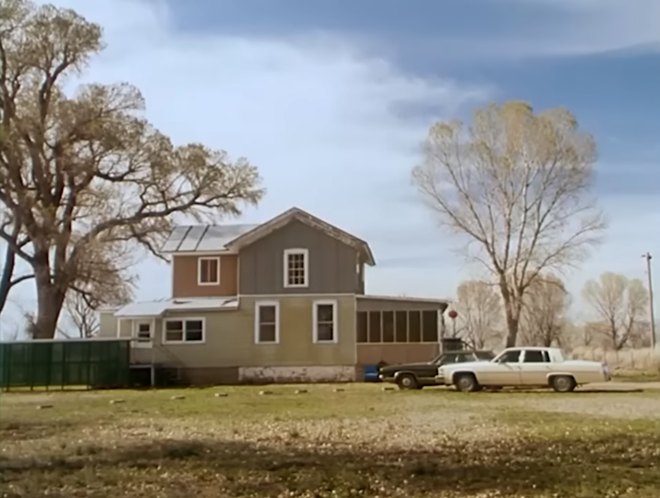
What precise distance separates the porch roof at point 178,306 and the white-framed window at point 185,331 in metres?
0.48

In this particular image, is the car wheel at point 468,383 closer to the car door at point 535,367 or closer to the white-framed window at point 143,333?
the car door at point 535,367

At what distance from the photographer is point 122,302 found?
41.1 m

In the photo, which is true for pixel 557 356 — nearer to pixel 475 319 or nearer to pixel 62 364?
pixel 62 364

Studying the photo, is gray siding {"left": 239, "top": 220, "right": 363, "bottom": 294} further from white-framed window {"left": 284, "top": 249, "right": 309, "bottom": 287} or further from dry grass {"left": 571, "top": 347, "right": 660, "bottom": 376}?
dry grass {"left": 571, "top": 347, "right": 660, "bottom": 376}

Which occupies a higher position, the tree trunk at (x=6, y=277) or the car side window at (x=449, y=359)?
the tree trunk at (x=6, y=277)

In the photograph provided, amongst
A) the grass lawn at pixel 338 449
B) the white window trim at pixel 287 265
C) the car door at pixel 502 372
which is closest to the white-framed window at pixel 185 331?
the white window trim at pixel 287 265

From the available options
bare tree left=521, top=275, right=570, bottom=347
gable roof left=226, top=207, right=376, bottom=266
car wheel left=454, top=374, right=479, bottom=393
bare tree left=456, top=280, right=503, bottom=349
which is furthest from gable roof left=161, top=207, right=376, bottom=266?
bare tree left=456, top=280, right=503, bottom=349

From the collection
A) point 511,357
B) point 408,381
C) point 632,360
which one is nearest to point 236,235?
point 408,381

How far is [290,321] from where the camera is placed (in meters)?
34.3

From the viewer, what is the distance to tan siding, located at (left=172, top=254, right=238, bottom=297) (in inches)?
1428

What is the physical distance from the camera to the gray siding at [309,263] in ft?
113

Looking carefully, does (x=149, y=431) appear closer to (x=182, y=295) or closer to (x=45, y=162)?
(x=182, y=295)

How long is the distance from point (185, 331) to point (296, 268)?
5110 mm

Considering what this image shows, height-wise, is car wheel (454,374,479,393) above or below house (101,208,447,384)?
below
